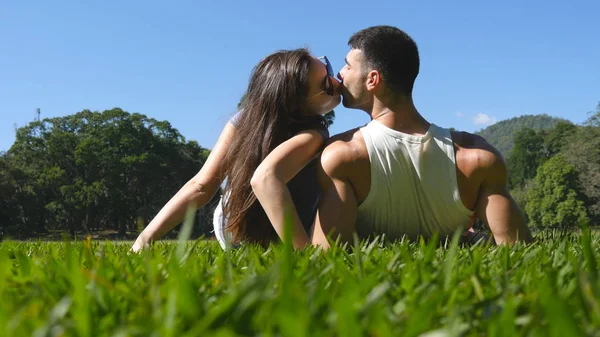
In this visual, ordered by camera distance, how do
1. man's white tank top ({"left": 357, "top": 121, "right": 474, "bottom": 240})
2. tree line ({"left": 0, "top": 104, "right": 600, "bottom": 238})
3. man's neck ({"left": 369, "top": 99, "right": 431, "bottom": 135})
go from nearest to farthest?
1. man's white tank top ({"left": 357, "top": 121, "right": 474, "bottom": 240})
2. man's neck ({"left": 369, "top": 99, "right": 431, "bottom": 135})
3. tree line ({"left": 0, "top": 104, "right": 600, "bottom": 238})

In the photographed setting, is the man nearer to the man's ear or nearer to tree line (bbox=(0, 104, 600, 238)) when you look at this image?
the man's ear

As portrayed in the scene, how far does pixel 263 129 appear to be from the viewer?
4.46 m

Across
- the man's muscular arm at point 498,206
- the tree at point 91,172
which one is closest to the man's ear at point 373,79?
the man's muscular arm at point 498,206

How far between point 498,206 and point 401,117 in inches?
34.3

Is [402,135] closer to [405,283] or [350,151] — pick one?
[350,151]

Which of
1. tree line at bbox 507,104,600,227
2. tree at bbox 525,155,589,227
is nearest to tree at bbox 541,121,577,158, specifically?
tree line at bbox 507,104,600,227

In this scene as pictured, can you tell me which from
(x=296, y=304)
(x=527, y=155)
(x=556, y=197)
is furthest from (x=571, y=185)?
(x=296, y=304)

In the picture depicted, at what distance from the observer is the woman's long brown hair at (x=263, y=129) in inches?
173

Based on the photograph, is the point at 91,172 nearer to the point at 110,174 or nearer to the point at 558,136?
the point at 110,174

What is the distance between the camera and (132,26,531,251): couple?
147 inches

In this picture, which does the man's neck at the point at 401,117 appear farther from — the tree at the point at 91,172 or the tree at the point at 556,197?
the tree at the point at 556,197

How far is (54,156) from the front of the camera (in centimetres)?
6341

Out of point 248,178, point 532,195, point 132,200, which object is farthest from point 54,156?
point 248,178

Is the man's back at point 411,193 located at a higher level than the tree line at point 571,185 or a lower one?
higher
